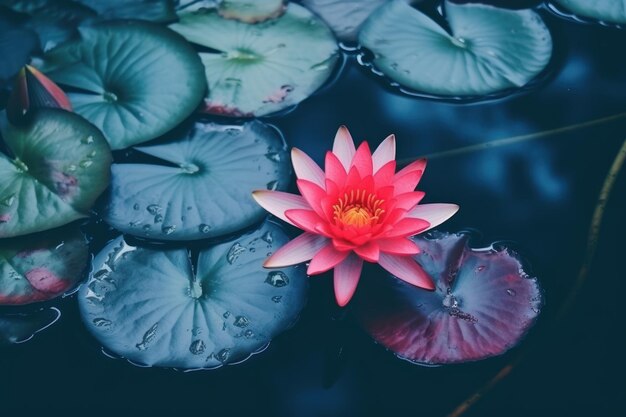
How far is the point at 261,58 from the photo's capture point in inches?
110

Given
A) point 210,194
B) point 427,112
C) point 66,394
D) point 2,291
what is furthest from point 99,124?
point 427,112

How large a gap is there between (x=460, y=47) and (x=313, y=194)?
1.29 meters

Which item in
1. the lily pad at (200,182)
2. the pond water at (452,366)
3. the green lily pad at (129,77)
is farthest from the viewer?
the green lily pad at (129,77)

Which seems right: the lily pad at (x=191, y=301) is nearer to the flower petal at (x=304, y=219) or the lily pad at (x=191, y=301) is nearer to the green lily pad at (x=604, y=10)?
the flower petal at (x=304, y=219)

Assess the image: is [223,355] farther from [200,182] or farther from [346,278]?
[200,182]

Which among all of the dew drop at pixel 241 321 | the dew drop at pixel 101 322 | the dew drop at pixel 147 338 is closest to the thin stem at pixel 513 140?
the dew drop at pixel 241 321

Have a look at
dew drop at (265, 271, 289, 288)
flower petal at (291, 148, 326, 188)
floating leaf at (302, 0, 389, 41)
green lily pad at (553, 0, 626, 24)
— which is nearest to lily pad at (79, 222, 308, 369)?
dew drop at (265, 271, 289, 288)

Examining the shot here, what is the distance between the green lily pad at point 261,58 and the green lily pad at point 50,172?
56 centimetres

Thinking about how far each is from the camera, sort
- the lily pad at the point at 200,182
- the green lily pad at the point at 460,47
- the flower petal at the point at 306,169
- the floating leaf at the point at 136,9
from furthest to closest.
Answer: the floating leaf at the point at 136,9 → the green lily pad at the point at 460,47 → the lily pad at the point at 200,182 → the flower petal at the point at 306,169

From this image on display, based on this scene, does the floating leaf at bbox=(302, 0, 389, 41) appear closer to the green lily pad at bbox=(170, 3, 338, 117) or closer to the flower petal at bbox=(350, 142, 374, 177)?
the green lily pad at bbox=(170, 3, 338, 117)

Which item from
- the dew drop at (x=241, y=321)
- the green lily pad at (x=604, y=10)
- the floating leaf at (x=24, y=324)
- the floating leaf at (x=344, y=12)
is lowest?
the floating leaf at (x=24, y=324)

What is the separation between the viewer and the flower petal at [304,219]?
1936 millimetres

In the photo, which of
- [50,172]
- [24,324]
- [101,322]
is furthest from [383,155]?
[24,324]

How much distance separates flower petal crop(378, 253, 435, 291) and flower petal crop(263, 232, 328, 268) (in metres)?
0.21
